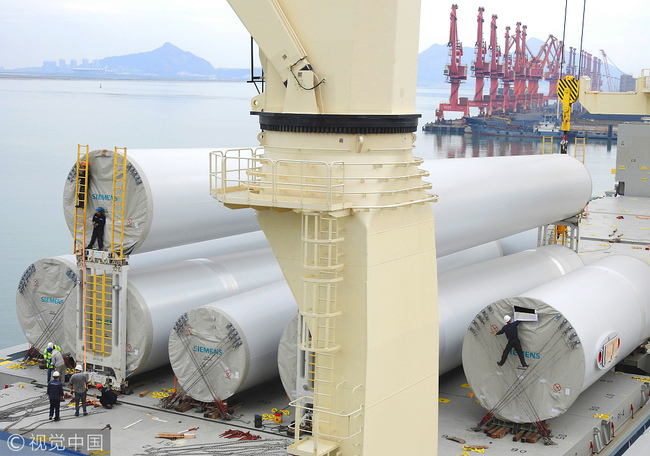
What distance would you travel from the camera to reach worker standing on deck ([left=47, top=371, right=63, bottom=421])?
13562 mm

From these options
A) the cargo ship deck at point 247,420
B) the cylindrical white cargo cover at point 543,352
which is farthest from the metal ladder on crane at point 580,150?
the cylindrical white cargo cover at point 543,352

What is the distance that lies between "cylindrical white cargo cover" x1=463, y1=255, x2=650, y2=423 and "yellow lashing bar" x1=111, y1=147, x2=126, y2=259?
6.62 metres

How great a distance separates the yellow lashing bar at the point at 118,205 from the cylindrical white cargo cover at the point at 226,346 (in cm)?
187

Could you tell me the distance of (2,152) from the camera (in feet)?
201

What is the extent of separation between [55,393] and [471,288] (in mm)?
8144

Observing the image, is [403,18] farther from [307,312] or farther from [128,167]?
[128,167]

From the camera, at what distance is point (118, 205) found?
15164 millimetres

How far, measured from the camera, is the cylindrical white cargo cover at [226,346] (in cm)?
1421

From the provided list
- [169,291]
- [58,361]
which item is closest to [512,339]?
[169,291]

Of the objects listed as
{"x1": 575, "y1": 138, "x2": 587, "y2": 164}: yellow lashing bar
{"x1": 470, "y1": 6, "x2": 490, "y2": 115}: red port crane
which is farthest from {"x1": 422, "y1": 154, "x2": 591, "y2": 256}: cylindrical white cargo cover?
{"x1": 470, "y1": 6, "x2": 490, "y2": 115}: red port crane

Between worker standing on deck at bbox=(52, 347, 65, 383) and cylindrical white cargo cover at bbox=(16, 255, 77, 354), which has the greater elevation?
cylindrical white cargo cover at bbox=(16, 255, 77, 354)

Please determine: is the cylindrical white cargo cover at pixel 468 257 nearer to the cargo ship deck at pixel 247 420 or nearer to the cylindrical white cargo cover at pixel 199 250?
the cargo ship deck at pixel 247 420
